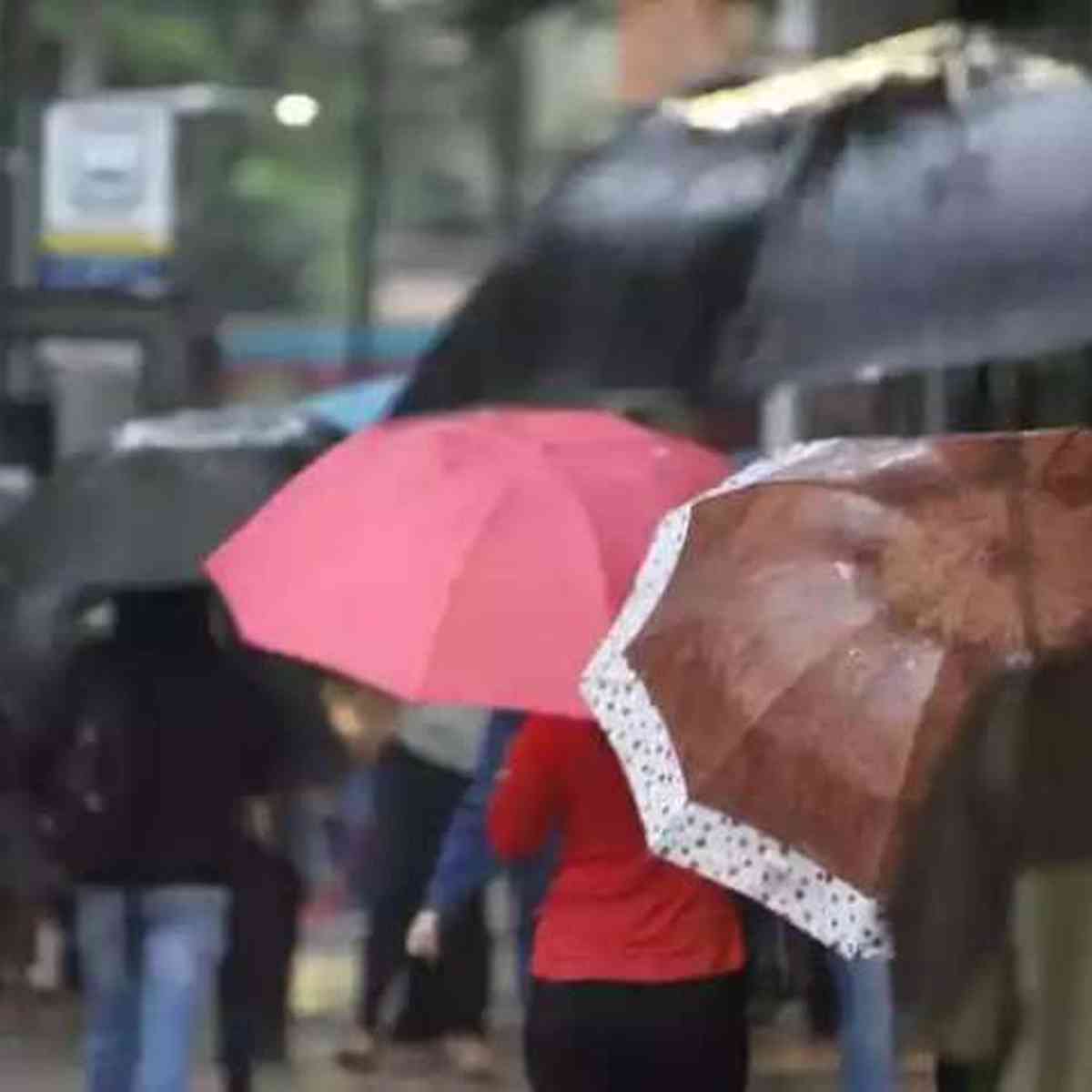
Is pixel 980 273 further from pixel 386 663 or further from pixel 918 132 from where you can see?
pixel 386 663

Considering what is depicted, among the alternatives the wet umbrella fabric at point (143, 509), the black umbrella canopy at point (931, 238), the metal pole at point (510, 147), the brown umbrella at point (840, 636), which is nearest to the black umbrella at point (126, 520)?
the wet umbrella fabric at point (143, 509)

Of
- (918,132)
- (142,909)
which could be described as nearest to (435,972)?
(142,909)

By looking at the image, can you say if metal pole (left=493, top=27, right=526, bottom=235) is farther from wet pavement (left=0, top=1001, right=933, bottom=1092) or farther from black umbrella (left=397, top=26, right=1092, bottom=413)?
black umbrella (left=397, top=26, right=1092, bottom=413)

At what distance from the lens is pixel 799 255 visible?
19.7ft

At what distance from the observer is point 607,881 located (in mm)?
6184

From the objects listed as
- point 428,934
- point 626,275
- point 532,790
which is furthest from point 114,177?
point 532,790

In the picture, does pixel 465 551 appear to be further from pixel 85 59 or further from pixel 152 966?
pixel 85 59

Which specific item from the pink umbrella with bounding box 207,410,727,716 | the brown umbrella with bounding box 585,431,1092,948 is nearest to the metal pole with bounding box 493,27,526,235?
the pink umbrella with bounding box 207,410,727,716

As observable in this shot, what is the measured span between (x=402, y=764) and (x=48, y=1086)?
3.95ft

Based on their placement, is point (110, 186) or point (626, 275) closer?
point (626, 275)

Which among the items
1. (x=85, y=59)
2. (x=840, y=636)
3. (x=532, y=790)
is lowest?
(x=532, y=790)

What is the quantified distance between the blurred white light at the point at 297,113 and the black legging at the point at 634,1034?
6259 millimetres

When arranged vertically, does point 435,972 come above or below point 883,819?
below

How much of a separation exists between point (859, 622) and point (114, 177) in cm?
691
